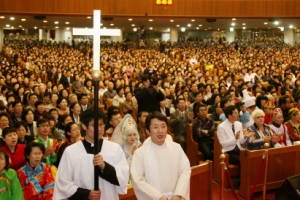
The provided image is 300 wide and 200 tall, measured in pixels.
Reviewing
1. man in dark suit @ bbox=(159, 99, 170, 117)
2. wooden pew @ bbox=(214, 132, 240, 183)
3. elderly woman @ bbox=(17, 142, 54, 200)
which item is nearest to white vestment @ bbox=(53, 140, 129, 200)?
elderly woman @ bbox=(17, 142, 54, 200)

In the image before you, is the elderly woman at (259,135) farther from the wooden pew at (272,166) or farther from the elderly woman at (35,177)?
the elderly woman at (35,177)

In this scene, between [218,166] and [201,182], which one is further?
[218,166]

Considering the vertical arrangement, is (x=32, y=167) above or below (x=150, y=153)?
below

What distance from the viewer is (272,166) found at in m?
5.74

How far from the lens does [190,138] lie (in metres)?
6.83

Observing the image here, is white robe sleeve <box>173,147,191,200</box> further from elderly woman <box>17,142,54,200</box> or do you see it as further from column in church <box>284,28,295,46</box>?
column in church <box>284,28,295,46</box>

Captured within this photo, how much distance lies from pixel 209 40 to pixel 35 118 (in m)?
24.3

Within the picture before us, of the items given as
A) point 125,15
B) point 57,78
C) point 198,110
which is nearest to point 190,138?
point 198,110

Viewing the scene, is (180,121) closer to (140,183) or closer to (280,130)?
(280,130)

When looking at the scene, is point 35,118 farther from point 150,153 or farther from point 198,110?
point 150,153

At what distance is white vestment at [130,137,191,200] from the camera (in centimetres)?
334

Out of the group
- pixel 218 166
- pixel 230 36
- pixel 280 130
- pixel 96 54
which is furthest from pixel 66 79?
pixel 230 36

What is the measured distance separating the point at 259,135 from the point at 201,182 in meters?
1.66

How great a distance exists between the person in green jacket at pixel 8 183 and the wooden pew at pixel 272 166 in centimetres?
301
